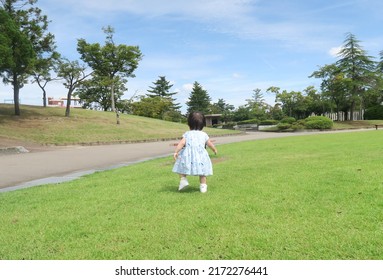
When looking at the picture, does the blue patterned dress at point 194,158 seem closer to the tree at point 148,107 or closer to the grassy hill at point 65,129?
the grassy hill at point 65,129

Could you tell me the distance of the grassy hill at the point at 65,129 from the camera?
1046 inches

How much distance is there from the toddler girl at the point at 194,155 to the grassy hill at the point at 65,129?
21.4 meters

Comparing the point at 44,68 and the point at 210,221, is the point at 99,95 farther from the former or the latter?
the point at 210,221

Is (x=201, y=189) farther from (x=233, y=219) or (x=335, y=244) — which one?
(x=335, y=244)

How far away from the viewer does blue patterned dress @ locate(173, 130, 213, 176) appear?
18.4 feet

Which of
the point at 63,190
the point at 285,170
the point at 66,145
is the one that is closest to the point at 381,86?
the point at 66,145

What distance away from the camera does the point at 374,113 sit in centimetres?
5412

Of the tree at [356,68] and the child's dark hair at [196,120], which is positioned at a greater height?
the tree at [356,68]

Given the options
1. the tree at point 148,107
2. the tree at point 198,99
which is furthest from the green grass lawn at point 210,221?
the tree at point 198,99

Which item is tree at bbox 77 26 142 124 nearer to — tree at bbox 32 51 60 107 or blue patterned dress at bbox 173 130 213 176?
tree at bbox 32 51 60 107

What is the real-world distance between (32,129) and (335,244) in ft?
97.1

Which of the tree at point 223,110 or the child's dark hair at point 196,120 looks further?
the tree at point 223,110

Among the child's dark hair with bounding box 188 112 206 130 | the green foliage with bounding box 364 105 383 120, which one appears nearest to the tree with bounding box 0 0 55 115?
the child's dark hair with bounding box 188 112 206 130

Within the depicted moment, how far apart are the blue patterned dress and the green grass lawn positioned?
369 mm
